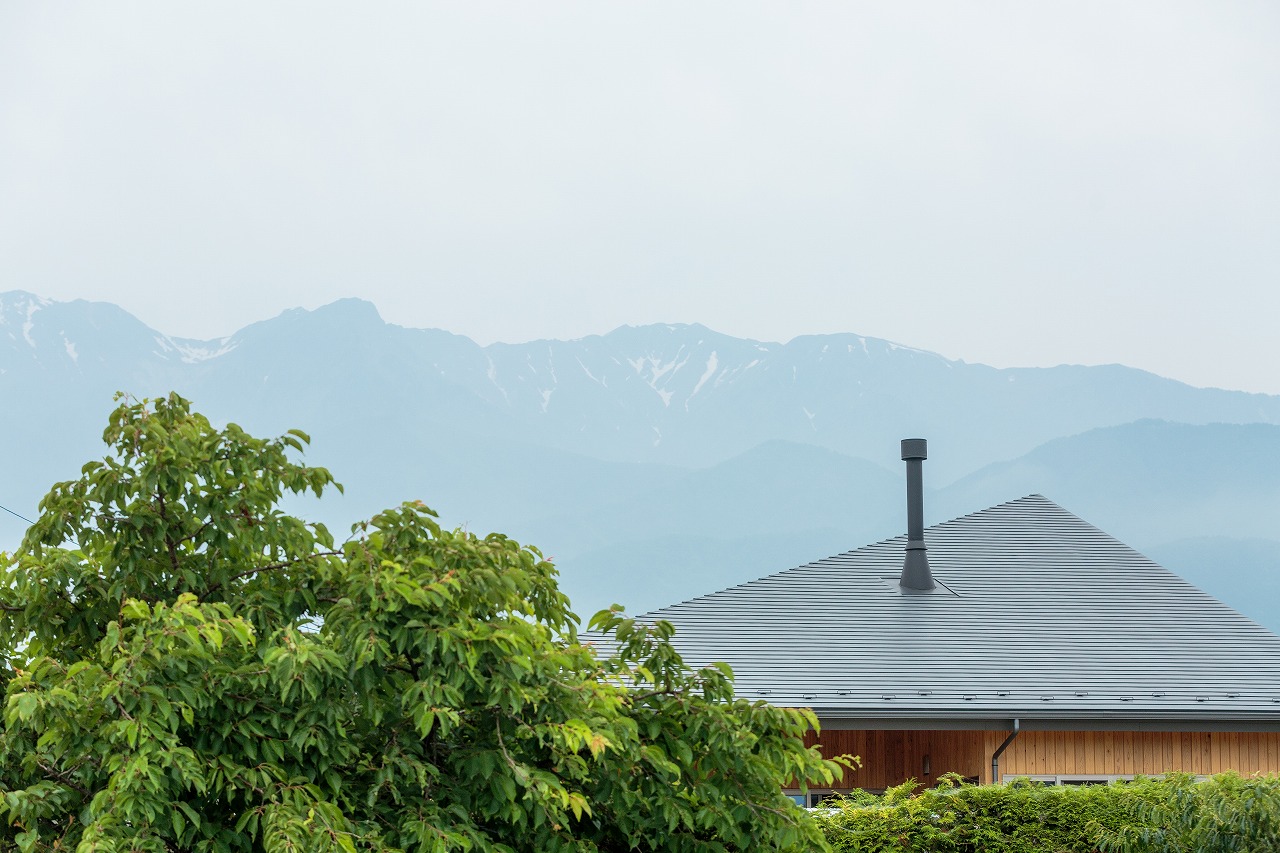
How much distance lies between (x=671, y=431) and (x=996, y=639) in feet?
408

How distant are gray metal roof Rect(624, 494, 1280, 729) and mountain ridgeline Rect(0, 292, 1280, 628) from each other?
337 ft

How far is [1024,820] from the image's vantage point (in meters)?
10.5

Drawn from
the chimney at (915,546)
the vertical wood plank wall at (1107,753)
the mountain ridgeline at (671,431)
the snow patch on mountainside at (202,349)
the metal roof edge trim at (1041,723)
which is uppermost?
the snow patch on mountainside at (202,349)

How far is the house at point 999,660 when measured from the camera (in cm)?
1233

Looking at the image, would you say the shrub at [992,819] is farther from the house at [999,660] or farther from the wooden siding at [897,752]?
the wooden siding at [897,752]

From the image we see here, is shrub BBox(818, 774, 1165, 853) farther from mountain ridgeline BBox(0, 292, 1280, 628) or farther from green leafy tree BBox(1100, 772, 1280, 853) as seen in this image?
mountain ridgeline BBox(0, 292, 1280, 628)

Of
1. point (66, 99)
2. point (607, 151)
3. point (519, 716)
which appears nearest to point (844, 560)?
point (519, 716)

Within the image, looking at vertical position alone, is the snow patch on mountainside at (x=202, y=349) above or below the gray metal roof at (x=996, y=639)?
above

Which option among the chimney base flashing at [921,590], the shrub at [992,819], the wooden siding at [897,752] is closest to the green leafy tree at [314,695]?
the shrub at [992,819]

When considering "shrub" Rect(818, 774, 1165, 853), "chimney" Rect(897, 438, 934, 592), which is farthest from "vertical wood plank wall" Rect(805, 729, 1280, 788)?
"chimney" Rect(897, 438, 934, 592)

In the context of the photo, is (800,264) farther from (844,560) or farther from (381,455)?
(844,560)

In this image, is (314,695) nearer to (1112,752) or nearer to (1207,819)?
(1207,819)

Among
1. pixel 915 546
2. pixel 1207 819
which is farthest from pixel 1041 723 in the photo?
pixel 915 546

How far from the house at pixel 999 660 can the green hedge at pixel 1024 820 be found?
1619mm
